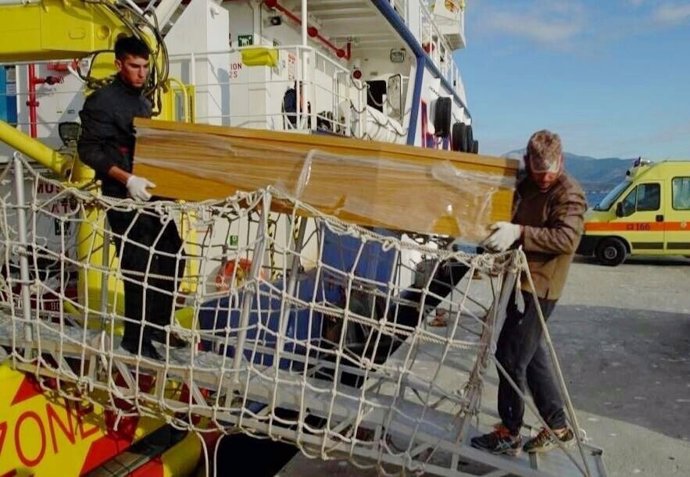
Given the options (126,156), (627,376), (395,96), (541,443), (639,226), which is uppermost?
(395,96)

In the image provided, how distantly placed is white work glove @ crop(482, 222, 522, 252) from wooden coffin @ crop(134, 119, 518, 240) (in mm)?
38

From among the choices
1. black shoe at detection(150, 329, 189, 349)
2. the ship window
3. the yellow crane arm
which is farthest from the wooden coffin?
the ship window

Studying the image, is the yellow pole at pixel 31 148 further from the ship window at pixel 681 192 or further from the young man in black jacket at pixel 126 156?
the ship window at pixel 681 192

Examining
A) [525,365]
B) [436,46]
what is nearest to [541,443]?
[525,365]

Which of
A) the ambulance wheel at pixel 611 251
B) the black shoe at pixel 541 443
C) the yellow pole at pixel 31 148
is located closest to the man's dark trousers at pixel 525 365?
the black shoe at pixel 541 443

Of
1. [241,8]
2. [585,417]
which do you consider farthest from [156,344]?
[241,8]

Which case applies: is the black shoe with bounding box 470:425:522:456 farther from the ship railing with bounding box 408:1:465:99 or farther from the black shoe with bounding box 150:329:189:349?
the ship railing with bounding box 408:1:465:99

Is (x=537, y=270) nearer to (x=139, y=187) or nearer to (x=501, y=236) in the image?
(x=501, y=236)

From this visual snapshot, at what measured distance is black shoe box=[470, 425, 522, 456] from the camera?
3.45 meters

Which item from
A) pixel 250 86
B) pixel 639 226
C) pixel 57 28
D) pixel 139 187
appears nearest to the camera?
pixel 139 187

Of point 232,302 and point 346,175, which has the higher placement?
point 346,175

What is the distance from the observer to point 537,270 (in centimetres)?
343

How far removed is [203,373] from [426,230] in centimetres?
129

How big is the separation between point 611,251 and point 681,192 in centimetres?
181
